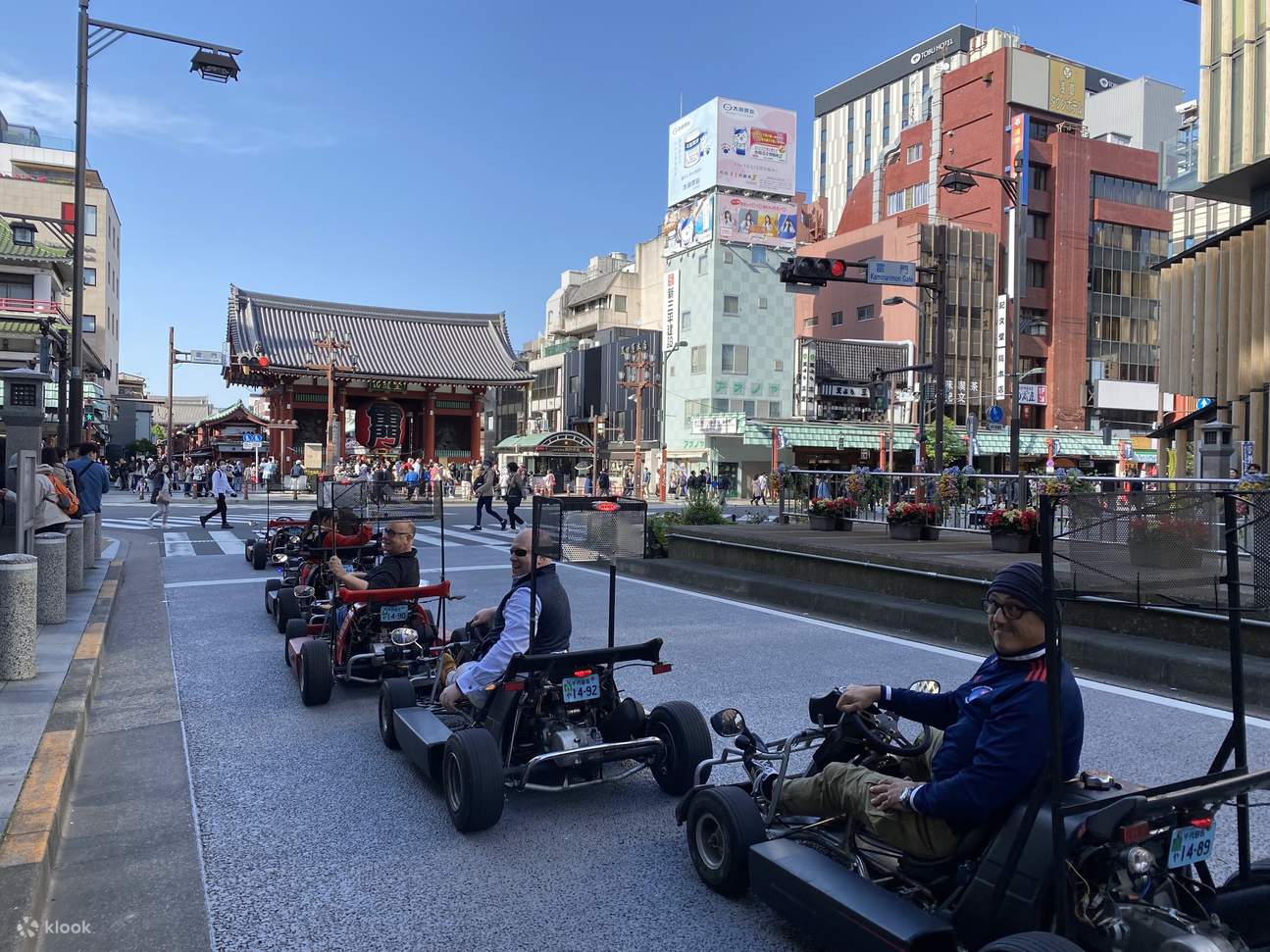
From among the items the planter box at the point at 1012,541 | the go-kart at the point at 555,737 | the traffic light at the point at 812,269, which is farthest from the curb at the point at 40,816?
the traffic light at the point at 812,269

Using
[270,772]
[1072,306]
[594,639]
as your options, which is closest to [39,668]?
[270,772]

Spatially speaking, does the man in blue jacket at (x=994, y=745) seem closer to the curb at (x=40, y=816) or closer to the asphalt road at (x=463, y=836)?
the asphalt road at (x=463, y=836)

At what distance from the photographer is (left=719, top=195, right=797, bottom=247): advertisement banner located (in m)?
55.0

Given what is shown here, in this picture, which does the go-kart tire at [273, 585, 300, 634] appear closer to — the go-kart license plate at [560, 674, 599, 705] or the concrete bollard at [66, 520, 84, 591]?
the concrete bollard at [66, 520, 84, 591]

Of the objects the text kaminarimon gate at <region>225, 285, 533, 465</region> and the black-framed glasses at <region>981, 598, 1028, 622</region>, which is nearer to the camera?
the black-framed glasses at <region>981, 598, 1028, 622</region>

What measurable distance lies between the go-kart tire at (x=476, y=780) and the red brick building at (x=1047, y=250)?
52.9m

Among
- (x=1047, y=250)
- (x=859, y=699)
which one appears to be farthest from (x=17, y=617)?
(x=1047, y=250)

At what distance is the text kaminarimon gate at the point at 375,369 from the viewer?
44406 mm

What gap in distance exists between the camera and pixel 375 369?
46969 mm

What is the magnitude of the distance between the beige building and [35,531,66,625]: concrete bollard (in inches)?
1913

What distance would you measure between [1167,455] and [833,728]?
23329 millimetres

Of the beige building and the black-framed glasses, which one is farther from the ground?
the beige building

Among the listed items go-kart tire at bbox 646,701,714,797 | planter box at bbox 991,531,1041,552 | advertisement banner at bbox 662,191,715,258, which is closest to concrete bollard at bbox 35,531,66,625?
go-kart tire at bbox 646,701,714,797

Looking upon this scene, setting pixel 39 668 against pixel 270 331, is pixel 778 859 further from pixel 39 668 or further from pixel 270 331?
pixel 270 331
